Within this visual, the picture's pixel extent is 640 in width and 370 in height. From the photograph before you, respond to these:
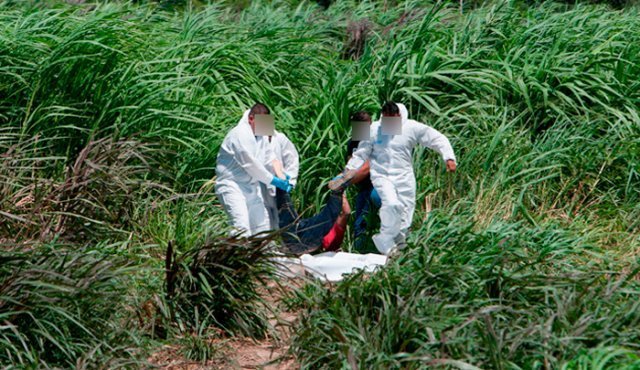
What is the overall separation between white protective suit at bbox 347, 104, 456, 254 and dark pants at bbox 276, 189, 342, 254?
0.33 meters

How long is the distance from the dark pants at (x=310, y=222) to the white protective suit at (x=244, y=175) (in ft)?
0.49

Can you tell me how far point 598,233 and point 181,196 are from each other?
10.2 feet

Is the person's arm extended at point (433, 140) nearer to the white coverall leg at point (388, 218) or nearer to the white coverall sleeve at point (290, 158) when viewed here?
the white coverall leg at point (388, 218)

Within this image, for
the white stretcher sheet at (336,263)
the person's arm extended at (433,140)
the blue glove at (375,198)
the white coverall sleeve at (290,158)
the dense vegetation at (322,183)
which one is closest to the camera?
the dense vegetation at (322,183)

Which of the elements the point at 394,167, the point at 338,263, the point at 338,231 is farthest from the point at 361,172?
the point at 338,263

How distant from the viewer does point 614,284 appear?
21.9ft

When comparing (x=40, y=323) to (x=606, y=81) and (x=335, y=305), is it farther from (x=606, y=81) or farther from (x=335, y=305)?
(x=606, y=81)

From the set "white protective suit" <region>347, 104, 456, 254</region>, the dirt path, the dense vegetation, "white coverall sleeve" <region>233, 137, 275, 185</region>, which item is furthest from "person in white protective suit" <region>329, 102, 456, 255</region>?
the dirt path

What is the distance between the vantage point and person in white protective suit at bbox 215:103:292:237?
8648mm

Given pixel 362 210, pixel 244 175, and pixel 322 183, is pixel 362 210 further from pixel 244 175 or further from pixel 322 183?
pixel 244 175

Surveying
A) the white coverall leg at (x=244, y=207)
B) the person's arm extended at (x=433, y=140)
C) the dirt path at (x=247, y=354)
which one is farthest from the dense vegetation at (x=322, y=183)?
the person's arm extended at (x=433, y=140)

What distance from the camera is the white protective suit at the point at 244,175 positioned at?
8.65 m

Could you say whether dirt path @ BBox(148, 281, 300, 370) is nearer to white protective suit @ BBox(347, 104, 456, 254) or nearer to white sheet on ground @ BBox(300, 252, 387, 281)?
white sheet on ground @ BBox(300, 252, 387, 281)

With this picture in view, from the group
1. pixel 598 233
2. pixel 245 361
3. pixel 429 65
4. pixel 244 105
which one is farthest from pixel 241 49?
pixel 245 361
